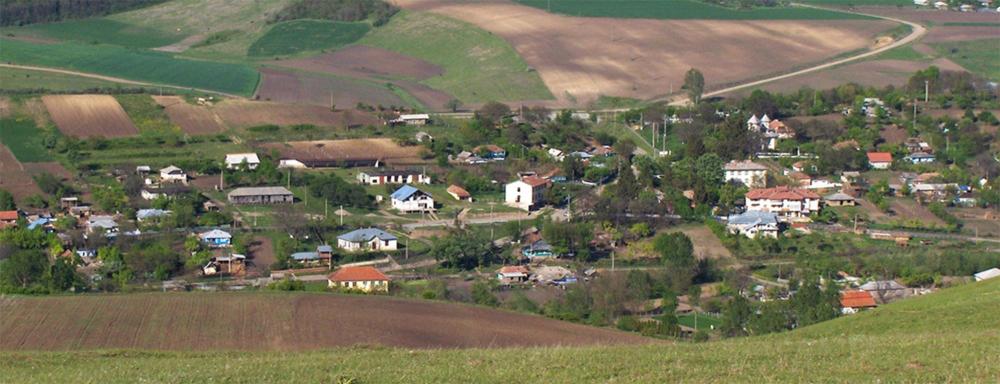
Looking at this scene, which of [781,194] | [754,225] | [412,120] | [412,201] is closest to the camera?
[754,225]

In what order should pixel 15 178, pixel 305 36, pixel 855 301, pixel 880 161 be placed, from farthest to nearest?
pixel 305 36
pixel 880 161
pixel 15 178
pixel 855 301

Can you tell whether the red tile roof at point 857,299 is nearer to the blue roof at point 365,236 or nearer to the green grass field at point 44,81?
the blue roof at point 365,236

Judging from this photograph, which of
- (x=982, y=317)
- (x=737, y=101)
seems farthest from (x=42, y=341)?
(x=737, y=101)

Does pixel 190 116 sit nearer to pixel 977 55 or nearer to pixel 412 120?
pixel 412 120

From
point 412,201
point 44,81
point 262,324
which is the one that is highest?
point 262,324

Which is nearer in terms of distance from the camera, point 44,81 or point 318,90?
point 44,81

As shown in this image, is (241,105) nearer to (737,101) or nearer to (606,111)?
(606,111)

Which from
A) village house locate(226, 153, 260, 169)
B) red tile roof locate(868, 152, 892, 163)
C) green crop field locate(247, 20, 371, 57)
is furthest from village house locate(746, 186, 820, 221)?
green crop field locate(247, 20, 371, 57)

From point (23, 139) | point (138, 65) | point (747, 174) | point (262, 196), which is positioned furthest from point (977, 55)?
point (23, 139)
